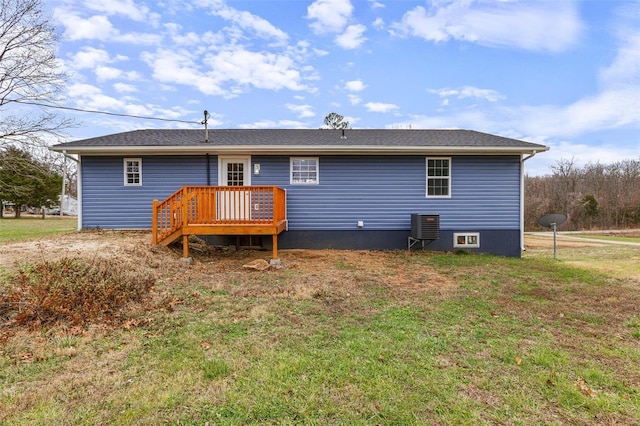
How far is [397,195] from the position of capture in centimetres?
928

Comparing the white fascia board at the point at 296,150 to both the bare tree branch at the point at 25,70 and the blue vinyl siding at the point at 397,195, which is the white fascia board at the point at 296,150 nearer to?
the blue vinyl siding at the point at 397,195

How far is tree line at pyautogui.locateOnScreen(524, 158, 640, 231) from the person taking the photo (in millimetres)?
26000

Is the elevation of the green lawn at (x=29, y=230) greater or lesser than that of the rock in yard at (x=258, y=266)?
greater

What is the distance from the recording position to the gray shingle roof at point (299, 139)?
344 inches

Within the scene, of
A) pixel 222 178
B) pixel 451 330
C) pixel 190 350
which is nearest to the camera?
pixel 190 350

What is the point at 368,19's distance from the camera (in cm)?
1078

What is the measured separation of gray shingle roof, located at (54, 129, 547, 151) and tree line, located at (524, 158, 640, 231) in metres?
20.5

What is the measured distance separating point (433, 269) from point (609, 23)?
999cm

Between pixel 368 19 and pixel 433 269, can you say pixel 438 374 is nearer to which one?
pixel 433 269

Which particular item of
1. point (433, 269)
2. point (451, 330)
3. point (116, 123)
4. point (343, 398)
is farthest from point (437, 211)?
point (116, 123)

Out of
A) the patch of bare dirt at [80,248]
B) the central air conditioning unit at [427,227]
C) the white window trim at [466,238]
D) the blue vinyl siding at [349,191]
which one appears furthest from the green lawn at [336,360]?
the blue vinyl siding at [349,191]

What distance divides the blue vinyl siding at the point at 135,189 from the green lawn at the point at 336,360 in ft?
15.6

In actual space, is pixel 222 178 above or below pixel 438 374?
above

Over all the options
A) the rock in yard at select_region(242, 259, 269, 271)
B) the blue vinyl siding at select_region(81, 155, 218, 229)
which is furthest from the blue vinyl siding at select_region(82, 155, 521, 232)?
the rock in yard at select_region(242, 259, 269, 271)
